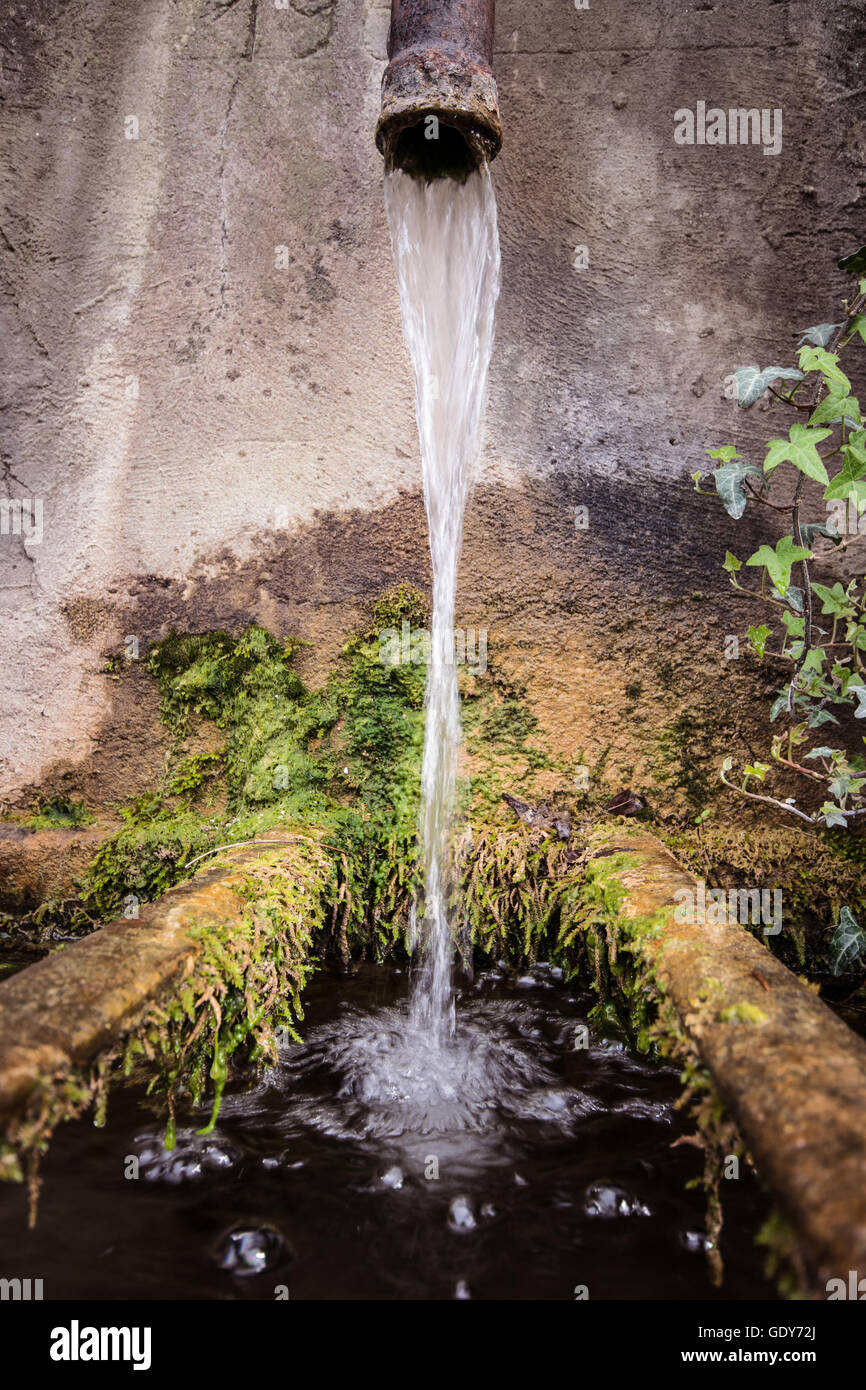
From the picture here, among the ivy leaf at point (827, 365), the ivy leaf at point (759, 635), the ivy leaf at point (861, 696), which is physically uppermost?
the ivy leaf at point (827, 365)

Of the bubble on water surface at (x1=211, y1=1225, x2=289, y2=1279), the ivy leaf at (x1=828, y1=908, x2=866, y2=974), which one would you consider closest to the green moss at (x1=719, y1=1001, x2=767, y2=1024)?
the bubble on water surface at (x1=211, y1=1225, x2=289, y2=1279)

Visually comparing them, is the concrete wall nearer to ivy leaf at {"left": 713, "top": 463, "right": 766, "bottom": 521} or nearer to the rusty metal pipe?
ivy leaf at {"left": 713, "top": 463, "right": 766, "bottom": 521}

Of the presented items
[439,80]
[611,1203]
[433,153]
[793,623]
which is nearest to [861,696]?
[793,623]

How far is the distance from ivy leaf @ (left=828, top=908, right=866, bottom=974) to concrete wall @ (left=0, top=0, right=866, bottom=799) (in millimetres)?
808

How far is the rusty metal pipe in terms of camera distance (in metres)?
2.33

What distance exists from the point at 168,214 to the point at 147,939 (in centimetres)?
303

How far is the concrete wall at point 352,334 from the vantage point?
3111mm

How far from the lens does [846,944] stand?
2.59 metres

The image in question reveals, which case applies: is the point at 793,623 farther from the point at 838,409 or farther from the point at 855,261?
the point at 855,261

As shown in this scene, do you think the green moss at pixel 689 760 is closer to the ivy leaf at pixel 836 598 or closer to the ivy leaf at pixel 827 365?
the ivy leaf at pixel 836 598

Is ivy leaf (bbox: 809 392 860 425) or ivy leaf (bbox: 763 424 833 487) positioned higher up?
ivy leaf (bbox: 809 392 860 425)

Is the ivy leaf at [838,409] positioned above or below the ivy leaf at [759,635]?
above

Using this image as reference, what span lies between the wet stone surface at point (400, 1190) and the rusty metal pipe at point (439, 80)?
9.06 ft

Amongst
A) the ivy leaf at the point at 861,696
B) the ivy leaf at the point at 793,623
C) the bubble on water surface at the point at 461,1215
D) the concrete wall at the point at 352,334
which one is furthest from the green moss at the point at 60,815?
the ivy leaf at the point at 861,696
